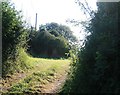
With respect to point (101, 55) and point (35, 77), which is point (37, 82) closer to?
point (35, 77)

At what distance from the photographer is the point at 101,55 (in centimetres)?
673

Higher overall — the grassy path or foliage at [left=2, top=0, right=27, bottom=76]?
foliage at [left=2, top=0, right=27, bottom=76]

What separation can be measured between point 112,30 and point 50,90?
470 cm

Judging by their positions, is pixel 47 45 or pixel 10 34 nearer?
pixel 10 34

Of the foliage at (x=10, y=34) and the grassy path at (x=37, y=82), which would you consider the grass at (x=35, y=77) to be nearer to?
the grassy path at (x=37, y=82)

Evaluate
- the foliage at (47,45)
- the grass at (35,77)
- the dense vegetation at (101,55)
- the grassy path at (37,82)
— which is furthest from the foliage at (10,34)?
the foliage at (47,45)

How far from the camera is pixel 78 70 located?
8.10 m

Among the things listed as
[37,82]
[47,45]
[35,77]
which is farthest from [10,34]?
[47,45]

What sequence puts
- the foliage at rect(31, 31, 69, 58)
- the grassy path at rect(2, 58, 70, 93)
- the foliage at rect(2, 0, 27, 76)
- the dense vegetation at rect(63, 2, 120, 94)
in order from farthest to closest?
the foliage at rect(31, 31, 69, 58) < the foliage at rect(2, 0, 27, 76) < the grassy path at rect(2, 58, 70, 93) < the dense vegetation at rect(63, 2, 120, 94)

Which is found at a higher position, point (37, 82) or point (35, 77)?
point (35, 77)

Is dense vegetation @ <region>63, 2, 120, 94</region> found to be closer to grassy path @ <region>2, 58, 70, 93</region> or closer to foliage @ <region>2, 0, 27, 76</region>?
grassy path @ <region>2, 58, 70, 93</region>

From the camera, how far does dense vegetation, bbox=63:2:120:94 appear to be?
6.62 metres

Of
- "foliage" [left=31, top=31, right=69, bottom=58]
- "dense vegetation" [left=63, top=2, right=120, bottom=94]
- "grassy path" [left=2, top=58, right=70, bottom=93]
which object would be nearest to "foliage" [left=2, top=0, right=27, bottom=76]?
"grassy path" [left=2, top=58, right=70, bottom=93]

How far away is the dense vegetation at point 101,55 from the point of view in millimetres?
A: 6621
